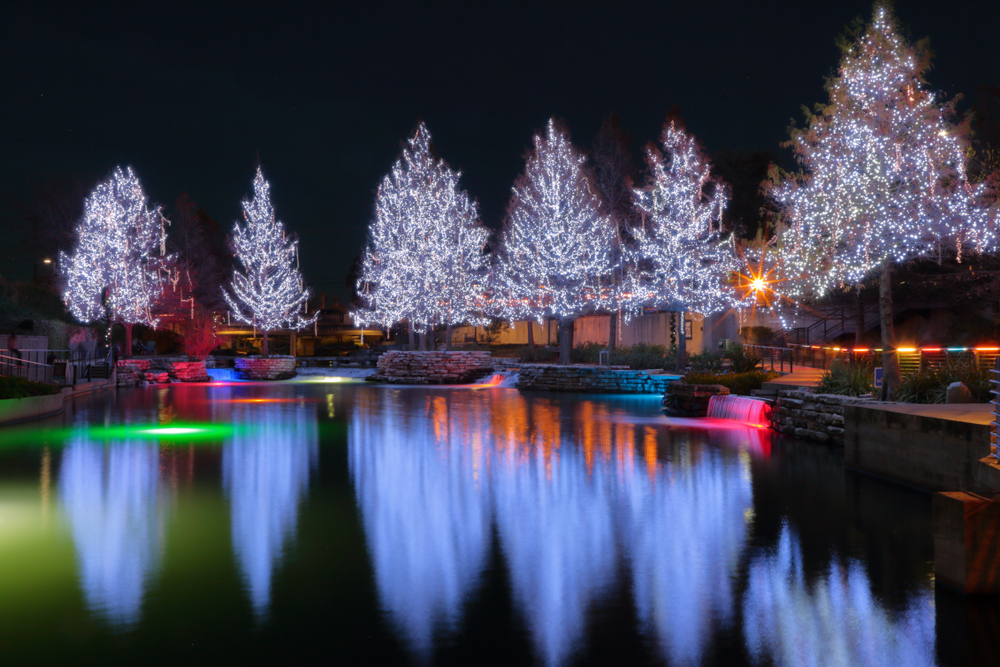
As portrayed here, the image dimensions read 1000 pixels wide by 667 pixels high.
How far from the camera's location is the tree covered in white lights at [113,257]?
3550 centimetres

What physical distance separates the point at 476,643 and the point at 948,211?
1191 cm

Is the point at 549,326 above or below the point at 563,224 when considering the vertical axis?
below

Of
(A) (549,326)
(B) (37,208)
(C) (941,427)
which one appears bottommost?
(C) (941,427)

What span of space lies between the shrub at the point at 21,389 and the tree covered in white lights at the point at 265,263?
63.0 feet

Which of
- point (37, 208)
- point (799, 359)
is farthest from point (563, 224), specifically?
point (37, 208)

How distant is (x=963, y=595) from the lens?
17.3 ft

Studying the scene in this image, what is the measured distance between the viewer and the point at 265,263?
38.2 meters

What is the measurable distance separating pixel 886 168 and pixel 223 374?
103 ft

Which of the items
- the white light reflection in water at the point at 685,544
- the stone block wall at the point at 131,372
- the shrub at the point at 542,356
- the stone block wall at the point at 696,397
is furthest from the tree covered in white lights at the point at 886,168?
the stone block wall at the point at 131,372

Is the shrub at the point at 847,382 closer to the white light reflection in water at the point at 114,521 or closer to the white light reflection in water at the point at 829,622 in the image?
the white light reflection in water at the point at 829,622

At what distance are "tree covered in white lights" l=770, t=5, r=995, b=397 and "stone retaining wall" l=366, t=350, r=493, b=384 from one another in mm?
18515

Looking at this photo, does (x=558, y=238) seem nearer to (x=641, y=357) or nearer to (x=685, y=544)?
(x=641, y=357)

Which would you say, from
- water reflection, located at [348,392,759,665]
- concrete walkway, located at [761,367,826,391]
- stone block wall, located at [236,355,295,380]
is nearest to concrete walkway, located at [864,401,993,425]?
water reflection, located at [348,392,759,665]

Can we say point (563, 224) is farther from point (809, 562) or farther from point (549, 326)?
point (809, 562)
